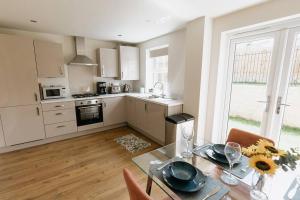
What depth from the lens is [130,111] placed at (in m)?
3.96

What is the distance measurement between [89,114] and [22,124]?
3.98 feet

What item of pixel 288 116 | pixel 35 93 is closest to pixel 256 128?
pixel 288 116

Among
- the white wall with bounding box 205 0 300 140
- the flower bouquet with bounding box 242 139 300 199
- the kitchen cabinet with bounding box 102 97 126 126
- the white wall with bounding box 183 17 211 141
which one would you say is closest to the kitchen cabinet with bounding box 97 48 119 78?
the kitchen cabinet with bounding box 102 97 126 126

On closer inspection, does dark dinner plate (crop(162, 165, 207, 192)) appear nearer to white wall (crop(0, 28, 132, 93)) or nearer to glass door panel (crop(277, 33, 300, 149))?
glass door panel (crop(277, 33, 300, 149))

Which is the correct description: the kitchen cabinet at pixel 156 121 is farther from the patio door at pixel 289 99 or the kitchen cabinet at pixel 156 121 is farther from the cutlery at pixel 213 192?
the cutlery at pixel 213 192

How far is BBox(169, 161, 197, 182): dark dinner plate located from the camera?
110 centimetres

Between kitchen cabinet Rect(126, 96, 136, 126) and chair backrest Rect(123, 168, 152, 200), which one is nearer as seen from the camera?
chair backrest Rect(123, 168, 152, 200)

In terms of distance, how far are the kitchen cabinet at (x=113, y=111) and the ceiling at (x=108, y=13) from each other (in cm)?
162

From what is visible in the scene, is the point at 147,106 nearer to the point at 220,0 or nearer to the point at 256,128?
the point at 256,128

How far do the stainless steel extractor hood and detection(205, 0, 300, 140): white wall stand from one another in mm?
2723

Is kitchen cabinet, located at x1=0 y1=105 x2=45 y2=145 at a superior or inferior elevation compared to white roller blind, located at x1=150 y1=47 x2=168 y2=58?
inferior

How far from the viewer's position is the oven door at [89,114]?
3483mm

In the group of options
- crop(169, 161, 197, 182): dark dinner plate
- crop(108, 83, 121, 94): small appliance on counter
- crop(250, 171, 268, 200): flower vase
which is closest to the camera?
crop(250, 171, 268, 200): flower vase

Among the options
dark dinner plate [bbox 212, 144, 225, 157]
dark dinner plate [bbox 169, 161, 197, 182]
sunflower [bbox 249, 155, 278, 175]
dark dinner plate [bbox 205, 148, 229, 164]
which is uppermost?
sunflower [bbox 249, 155, 278, 175]
